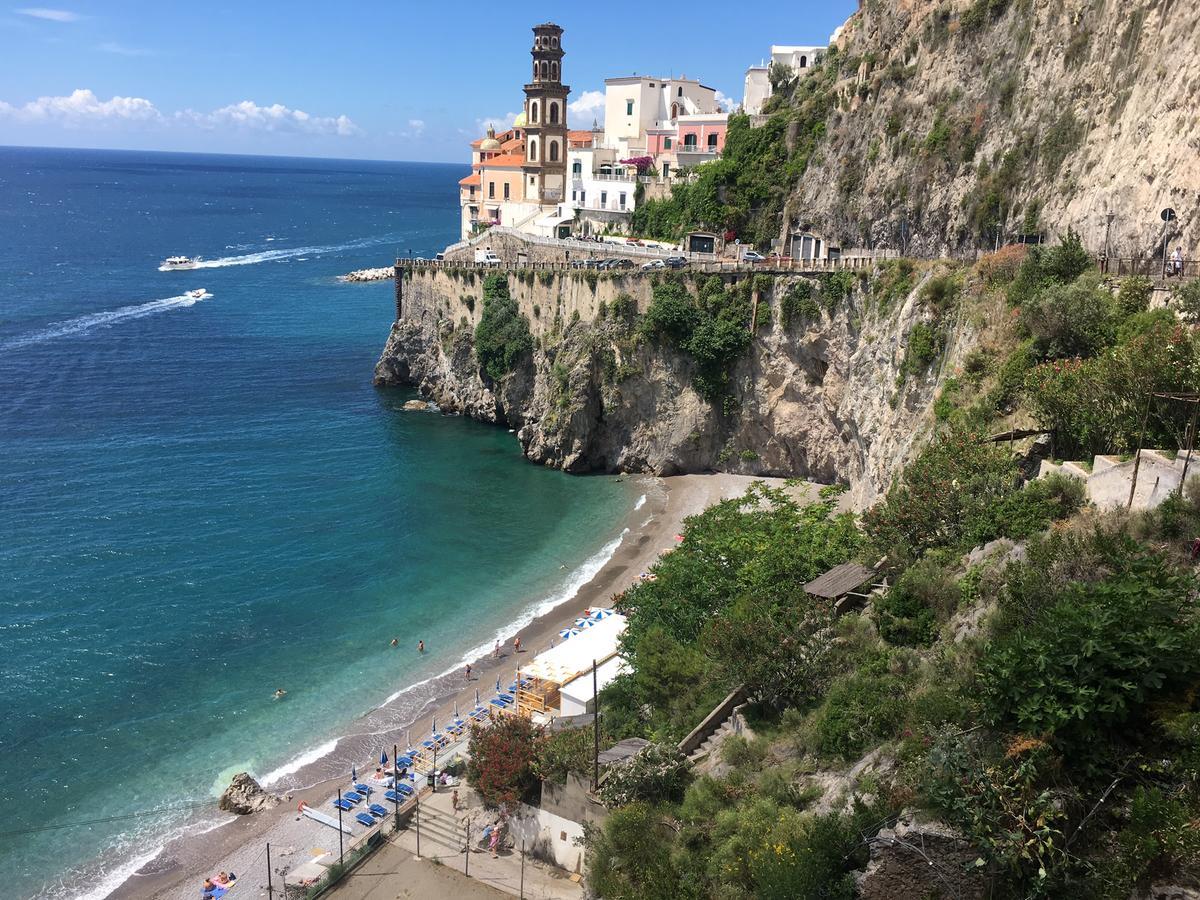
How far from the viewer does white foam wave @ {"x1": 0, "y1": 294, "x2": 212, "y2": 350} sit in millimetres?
70656

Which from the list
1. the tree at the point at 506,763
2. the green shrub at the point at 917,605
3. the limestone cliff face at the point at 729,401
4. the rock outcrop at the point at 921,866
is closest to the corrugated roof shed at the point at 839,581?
the green shrub at the point at 917,605

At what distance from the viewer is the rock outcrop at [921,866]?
11.8m

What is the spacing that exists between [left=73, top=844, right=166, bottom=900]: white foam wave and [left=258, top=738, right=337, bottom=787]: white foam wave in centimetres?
315

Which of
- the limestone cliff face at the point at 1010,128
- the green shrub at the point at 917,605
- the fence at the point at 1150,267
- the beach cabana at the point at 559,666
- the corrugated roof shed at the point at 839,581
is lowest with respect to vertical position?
the beach cabana at the point at 559,666

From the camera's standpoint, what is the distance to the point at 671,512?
41375 mm

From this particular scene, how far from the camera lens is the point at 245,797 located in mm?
24125

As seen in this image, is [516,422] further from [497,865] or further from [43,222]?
[43,222]

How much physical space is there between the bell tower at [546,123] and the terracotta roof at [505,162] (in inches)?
37.8

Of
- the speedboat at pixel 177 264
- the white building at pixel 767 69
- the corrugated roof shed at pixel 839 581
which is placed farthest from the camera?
the speedboat at pixel 177 264

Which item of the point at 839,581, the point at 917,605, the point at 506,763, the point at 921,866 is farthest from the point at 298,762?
the point at 921,866

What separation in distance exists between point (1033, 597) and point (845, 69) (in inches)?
1589

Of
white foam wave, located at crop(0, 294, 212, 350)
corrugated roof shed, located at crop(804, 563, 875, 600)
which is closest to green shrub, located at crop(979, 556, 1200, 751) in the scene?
corrugated roof shed, located at crop(804, 563, 875, 600)

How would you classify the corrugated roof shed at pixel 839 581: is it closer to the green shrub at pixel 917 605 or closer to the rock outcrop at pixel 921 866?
the green shrub at pixel 917 605

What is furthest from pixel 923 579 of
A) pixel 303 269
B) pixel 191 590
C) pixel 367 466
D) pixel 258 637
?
pixel 303 269
